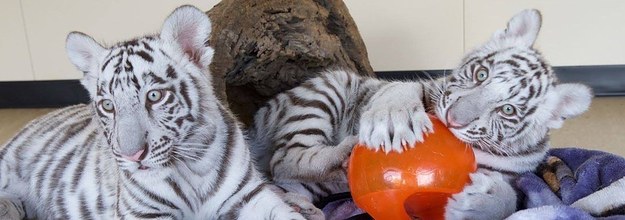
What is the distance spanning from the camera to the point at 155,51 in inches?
63.8

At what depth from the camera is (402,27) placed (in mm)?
3922

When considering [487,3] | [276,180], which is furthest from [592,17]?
[276,180]

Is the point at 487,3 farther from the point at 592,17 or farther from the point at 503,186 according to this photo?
the point at 503,186

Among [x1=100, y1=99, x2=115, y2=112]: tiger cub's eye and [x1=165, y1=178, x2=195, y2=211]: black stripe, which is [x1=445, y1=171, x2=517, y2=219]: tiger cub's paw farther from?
[x1=100, y1=99, x2=115, y2=112]: tiger cub's eye

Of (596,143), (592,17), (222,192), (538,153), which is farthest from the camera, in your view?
(592,17)

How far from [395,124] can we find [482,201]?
1.03ft

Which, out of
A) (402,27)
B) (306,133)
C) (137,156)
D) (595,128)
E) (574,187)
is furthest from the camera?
(402,27)

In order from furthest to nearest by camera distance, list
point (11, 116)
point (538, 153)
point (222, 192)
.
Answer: point (11, 116) < point (538, 153) < point (222, 192)

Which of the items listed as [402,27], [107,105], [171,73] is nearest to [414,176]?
[171,73]

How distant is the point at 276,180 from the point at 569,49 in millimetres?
2347

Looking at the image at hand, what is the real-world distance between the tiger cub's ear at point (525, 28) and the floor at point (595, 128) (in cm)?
134

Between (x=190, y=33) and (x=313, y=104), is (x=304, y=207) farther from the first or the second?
(x=190, y=33)

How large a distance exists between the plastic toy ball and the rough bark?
2.04 ft

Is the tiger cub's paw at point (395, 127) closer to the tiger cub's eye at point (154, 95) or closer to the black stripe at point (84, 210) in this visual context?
the tiger cub's eye at point (154, 95)
